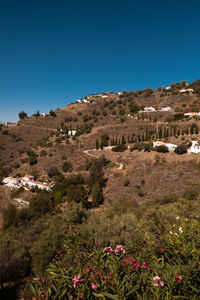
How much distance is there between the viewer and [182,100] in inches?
2544

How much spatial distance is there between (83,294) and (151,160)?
1178 inches

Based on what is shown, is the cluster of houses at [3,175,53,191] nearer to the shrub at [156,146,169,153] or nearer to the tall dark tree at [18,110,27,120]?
the shrub at [156,146,169,153]

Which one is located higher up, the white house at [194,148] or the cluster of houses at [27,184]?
the white house at [194,148]

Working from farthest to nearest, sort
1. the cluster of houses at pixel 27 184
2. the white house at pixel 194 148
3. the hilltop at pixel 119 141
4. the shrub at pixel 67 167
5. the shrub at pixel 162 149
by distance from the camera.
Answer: the shrub at pixel 67 167 → the shrub at pixel 162 149 → the cluster of houses at pixel 27 184 → the white house at pixel 194 148 → the hilltop at pixel 119 141

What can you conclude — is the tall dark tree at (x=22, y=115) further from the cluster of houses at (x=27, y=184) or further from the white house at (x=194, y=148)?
the white house at (x=194, y=148)

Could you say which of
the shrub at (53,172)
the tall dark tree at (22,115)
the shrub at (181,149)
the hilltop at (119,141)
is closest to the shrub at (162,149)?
the hilltop at (119,141)

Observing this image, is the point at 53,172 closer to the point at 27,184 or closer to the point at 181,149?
the point at 27,184

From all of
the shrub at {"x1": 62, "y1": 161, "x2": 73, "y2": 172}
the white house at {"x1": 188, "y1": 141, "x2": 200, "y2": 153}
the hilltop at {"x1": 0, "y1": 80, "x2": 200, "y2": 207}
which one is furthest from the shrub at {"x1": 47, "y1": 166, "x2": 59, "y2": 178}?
the white house at {"x1": 188, "y1": 141, "x2": 200, "y2": 153}

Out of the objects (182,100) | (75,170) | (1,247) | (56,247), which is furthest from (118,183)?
(182,100)

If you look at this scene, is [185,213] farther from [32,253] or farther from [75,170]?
[75,170]

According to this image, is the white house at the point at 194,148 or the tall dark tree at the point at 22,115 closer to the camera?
the white house at the point at 194,148

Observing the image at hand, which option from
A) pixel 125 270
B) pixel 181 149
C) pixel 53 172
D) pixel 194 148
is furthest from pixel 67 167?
pixel 125 270

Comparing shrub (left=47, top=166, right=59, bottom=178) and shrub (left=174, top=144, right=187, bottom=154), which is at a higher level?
shrub (left=174, top=144, right=187, bottom=154)

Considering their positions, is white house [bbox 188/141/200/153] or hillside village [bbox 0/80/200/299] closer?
hillside village [bbox 0/80/200/299]
